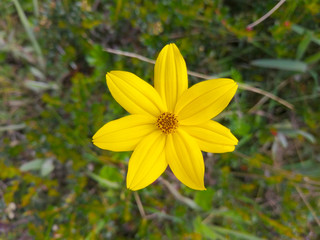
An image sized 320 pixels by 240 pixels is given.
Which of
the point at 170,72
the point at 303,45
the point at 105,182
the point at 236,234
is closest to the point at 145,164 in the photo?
the point at 170,72

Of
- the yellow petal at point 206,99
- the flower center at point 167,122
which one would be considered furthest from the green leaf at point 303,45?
the flower center at point 167,122

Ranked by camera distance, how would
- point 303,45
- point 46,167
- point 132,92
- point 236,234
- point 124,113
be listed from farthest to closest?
1. point 46,167
2. point 236,234
3. point 303,45
4. point 124,113
5. point 132,92

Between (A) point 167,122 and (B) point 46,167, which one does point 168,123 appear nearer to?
(A) point 167,122

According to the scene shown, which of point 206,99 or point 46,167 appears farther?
point 46,167

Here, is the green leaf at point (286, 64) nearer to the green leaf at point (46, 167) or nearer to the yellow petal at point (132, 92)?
the yellow petal at point (132, 92)

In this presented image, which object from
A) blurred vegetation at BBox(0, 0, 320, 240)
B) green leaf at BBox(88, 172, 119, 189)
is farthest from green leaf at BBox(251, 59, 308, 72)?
green leaf at BBox(88, 172, 119, 189)

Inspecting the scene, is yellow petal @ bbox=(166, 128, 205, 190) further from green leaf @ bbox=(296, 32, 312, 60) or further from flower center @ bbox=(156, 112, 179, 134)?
green leaf @ bbox=(296, 32, 312, 60)

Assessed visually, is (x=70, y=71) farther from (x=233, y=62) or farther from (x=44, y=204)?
(x=233, y=62)
